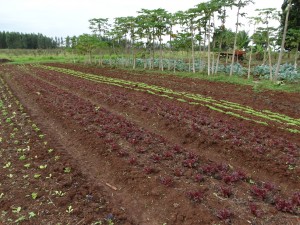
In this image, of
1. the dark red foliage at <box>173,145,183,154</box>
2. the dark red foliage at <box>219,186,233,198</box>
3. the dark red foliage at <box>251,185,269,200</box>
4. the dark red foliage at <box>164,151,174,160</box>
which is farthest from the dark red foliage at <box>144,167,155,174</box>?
the dark red foliage at <box>251,185,269,200</box>

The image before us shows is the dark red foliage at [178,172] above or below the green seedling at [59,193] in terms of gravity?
above

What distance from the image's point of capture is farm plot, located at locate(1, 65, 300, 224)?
5.16m

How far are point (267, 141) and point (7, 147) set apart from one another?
8.87 m

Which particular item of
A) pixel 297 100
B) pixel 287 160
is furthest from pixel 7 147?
pixel 297 100

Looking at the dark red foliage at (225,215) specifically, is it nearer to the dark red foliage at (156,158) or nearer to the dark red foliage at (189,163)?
the dark red foliage at (189,163)

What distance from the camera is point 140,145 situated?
8.22m

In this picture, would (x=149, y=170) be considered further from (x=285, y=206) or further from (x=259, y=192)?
(x=285, y=206)

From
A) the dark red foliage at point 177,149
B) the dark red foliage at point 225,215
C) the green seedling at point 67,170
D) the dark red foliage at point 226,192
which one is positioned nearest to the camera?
the dark red foliage at point 225,215

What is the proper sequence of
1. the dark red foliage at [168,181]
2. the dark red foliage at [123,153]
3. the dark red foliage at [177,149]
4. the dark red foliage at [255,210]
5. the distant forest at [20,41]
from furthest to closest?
the distant forest at [20,41] < the dark red foliage at [177,149] < the dark red foliage at [123,153] < the dark red foliage at [168,181] < the dark red foliage at [255,210]

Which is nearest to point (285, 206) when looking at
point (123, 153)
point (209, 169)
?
point (209, 169)

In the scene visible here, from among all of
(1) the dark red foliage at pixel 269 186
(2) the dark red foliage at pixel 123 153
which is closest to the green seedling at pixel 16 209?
(2) the dark red foliage at pixel 123 153

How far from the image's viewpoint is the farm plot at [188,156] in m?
5.16

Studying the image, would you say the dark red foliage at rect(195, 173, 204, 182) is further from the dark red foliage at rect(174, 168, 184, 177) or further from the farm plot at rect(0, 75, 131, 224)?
the farm plot at rect(0, 75, 131, 224)

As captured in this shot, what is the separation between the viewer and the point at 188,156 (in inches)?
287
